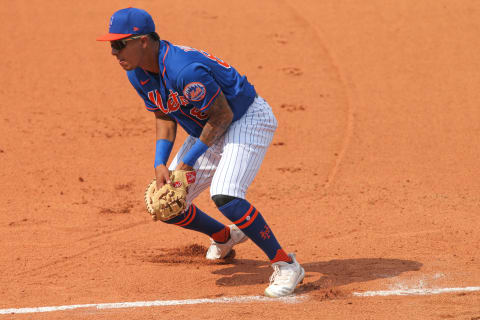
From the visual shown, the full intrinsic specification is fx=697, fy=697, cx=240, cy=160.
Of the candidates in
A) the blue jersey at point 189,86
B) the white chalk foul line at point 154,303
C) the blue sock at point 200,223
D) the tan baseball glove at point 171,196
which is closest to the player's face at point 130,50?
the blue jersey at point 189,86

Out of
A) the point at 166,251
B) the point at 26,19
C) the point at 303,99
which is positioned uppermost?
the point at 26,19

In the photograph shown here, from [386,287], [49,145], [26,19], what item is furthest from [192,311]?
[26,19]

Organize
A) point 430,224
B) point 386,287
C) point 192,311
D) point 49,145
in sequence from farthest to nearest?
point 49,145 < point 430,224 < point 386,287 < point 192,311

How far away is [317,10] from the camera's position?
12.3m

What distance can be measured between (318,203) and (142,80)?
110 inches

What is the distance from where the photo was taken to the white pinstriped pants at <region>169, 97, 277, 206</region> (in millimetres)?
4727

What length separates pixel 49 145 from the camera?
855cm

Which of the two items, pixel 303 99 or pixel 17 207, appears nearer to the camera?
pixel 17 207

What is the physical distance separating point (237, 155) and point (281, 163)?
334 centimetres

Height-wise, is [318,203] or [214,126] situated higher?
[214,126]

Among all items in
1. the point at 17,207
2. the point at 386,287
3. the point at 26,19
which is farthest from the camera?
the point at 26,19

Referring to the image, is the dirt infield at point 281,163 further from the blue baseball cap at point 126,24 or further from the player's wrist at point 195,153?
the blue baseball cap at point 126,24

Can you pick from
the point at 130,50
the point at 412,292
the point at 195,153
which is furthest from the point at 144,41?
the point at 412,292

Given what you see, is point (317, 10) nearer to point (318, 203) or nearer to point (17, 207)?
point (318, 203)
